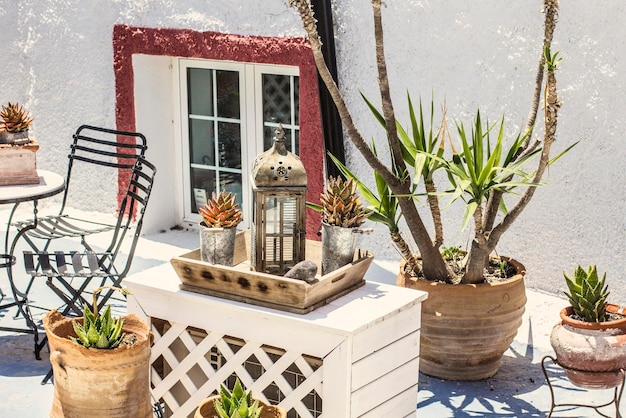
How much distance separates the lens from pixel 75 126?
788 cm

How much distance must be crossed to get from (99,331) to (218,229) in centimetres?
80

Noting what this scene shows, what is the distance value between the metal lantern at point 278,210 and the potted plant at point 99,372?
0.81m

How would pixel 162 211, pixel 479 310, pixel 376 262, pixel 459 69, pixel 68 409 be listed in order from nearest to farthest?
pixel 68 409 → pixel 479 310 → pixel 459 69 → pixel 376 262 → pixel 162 211

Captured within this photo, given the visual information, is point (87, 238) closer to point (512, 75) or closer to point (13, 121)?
point (13, 121)

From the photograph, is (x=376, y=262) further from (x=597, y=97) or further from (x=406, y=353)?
(x=406, y=353)

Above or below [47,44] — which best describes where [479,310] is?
below

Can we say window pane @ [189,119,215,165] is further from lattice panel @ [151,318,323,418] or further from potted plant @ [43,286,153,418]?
potted plant @ [43,286,153,418]

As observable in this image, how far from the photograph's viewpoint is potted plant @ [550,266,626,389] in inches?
170

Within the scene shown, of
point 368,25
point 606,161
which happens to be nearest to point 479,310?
point 606,161

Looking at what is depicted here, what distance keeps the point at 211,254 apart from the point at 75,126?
4101 mm

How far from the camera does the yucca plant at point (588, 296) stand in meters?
4.42

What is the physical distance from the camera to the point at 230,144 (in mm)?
7461

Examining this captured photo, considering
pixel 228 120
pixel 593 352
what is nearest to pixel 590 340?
pixel 593 352

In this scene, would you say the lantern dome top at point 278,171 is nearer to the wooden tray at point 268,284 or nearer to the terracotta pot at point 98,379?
the wooden tray at point 268,284
